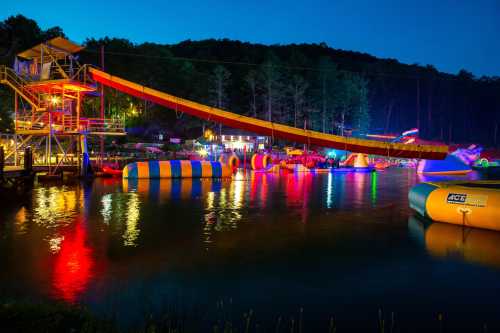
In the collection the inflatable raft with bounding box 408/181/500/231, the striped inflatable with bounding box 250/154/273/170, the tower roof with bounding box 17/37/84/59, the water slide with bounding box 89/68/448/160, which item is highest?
the tower roof with bounding box 17/37/84/59

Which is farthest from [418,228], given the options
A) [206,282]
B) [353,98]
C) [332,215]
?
[353,98]

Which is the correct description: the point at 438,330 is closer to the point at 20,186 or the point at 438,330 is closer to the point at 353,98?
the point at 20,186

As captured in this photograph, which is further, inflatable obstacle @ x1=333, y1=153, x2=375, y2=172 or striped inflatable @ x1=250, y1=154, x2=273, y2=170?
inflatable obstacle @ x1=333, y1=153, x2=375, y2=172

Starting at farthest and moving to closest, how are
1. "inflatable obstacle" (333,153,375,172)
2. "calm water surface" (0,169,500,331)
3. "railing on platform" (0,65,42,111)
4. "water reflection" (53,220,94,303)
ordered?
"inflatable obstacle" (333,153,375,172) < "railing on platform" (0,65,42,111) < "water reflection" (53,220,94,303) < "calm water surface" (0,169,500,331)

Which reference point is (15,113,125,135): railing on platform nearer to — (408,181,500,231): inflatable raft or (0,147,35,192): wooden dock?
(0,147,35,192): wooden dock

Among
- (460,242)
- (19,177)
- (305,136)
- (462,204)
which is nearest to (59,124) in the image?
(19,177)

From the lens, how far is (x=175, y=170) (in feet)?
95.3

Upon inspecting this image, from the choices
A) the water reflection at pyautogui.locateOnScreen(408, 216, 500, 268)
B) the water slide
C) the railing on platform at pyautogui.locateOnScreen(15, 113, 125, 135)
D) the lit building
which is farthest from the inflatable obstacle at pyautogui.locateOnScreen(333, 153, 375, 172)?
the lit building

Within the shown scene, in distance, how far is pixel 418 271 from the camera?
790cm

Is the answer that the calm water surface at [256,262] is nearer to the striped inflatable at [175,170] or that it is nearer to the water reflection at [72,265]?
the water reflection at [72,265]

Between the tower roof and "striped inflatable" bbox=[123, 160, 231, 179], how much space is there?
804 cm

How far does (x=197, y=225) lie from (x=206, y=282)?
498cm

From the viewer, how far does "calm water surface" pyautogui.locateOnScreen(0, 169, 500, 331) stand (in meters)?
6.26

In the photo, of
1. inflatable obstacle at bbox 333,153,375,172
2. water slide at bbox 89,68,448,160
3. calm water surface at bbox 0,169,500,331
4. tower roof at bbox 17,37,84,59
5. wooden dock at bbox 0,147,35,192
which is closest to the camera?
calm water surface at bbox 0,169,500,331
